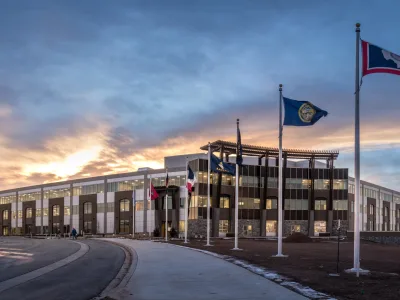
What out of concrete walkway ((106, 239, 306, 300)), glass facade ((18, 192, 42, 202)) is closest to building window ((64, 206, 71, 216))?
glass facade ((18, 192, 42, 202))

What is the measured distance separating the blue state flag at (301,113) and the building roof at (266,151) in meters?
57.1

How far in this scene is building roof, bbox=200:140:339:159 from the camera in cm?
8703

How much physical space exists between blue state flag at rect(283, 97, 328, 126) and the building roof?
57.1 meters

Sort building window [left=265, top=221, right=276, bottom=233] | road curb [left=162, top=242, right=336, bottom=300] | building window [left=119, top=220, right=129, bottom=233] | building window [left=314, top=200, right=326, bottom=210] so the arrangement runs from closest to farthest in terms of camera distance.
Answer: road curb [left=162, top=242, right=336, bottom=300]
building window [left=265, top=221, right=276, bottom=233]
building window [left=314, top=200, right=326, bottom=210]
building window [left=119, top=220, right=129, bottom=233]

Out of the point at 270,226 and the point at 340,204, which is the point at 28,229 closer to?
the point at 270,226

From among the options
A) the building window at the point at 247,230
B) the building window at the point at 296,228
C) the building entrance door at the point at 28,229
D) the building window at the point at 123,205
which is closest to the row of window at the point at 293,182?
the building window at the point at 296,228

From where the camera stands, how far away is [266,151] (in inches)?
3632

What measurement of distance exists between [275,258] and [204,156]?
68275 millimetres

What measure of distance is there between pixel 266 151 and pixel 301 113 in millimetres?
64760

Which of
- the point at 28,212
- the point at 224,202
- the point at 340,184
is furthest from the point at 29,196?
the point at 340,184

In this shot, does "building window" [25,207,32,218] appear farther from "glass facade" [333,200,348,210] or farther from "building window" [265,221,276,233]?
"glass facade" [333,200,348,210]

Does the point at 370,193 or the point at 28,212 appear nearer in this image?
the point at 370,193

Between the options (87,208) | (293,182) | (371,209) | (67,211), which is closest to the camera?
(293,182)

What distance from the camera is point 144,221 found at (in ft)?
334
